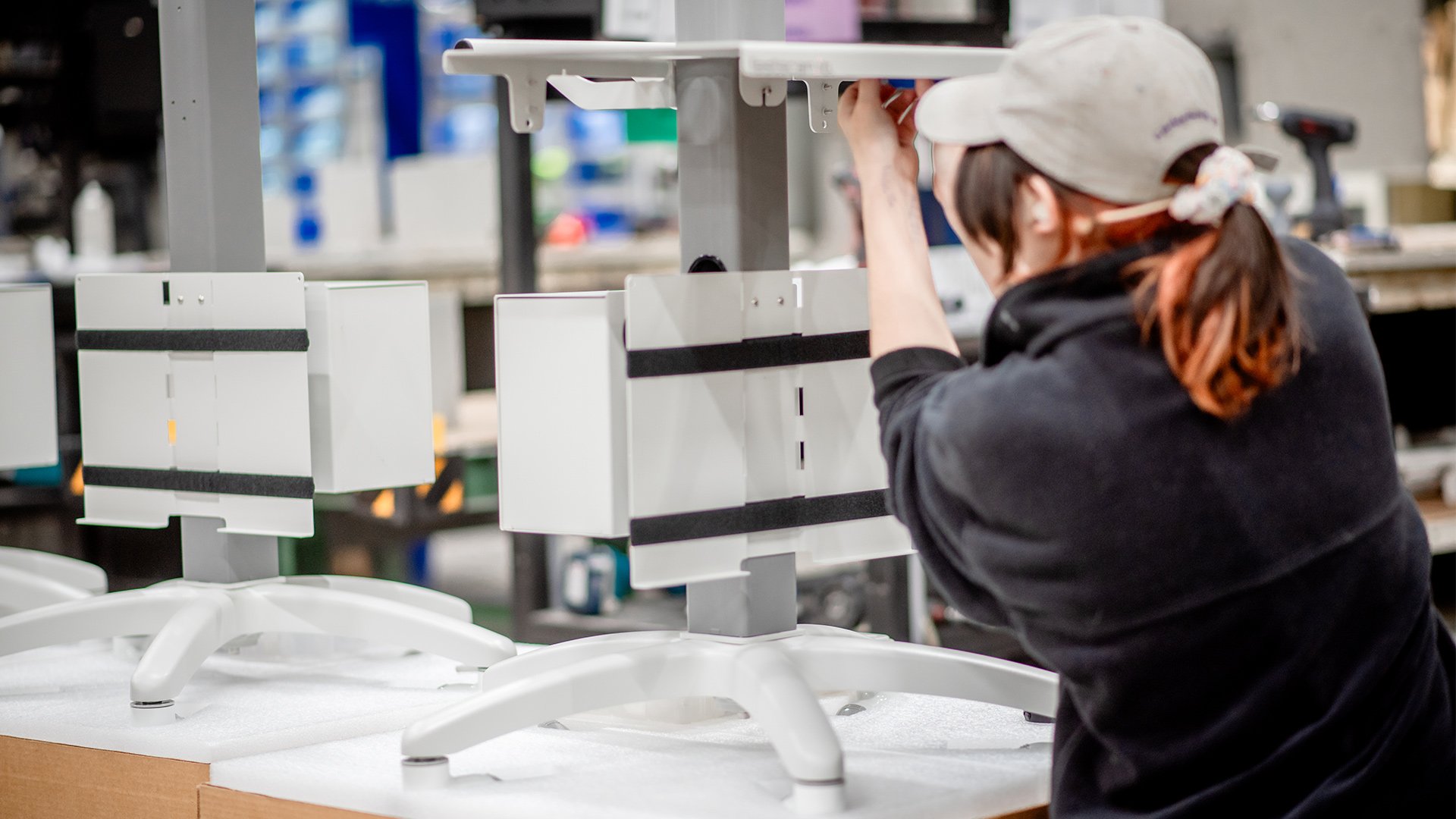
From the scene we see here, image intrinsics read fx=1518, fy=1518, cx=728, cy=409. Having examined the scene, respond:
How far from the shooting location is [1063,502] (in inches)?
37.2

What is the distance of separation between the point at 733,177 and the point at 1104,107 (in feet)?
1.32

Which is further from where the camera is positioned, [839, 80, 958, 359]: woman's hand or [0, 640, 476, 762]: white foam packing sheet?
[0, 640, 476, 762]: white foam packing sheet

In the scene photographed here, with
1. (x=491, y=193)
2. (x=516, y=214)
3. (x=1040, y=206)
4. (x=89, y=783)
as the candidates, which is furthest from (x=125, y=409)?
(x=491, y=193)

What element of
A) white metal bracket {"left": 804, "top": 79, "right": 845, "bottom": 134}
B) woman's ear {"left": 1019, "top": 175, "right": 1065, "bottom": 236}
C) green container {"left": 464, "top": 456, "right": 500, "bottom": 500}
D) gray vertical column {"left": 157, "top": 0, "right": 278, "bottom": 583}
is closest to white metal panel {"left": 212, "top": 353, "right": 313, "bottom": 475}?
gray vertical column {"left": 157, "top": 0, "right": 278, "bottom": 583}

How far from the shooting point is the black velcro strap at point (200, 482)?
1514 millimetres

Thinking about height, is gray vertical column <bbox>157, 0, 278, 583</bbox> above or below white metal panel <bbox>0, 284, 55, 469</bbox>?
above

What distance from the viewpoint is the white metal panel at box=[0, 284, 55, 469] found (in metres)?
1.72

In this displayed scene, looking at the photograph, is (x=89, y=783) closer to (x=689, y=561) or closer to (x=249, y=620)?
(x=249, y=620)

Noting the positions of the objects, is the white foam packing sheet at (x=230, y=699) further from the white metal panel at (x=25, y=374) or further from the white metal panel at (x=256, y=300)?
the white metal panel at (x=256, y=300)

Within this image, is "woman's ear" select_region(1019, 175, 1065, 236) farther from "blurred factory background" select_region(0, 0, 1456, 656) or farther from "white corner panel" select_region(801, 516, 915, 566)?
"blurred factory background" select_region(0, 0, 1456, 656)

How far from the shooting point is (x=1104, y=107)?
3.13 ft

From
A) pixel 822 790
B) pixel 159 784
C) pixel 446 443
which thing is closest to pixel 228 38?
pixel 159 784

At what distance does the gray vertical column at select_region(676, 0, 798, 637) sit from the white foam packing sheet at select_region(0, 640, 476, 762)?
0.28 metres

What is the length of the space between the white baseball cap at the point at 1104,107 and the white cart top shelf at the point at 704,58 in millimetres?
147
